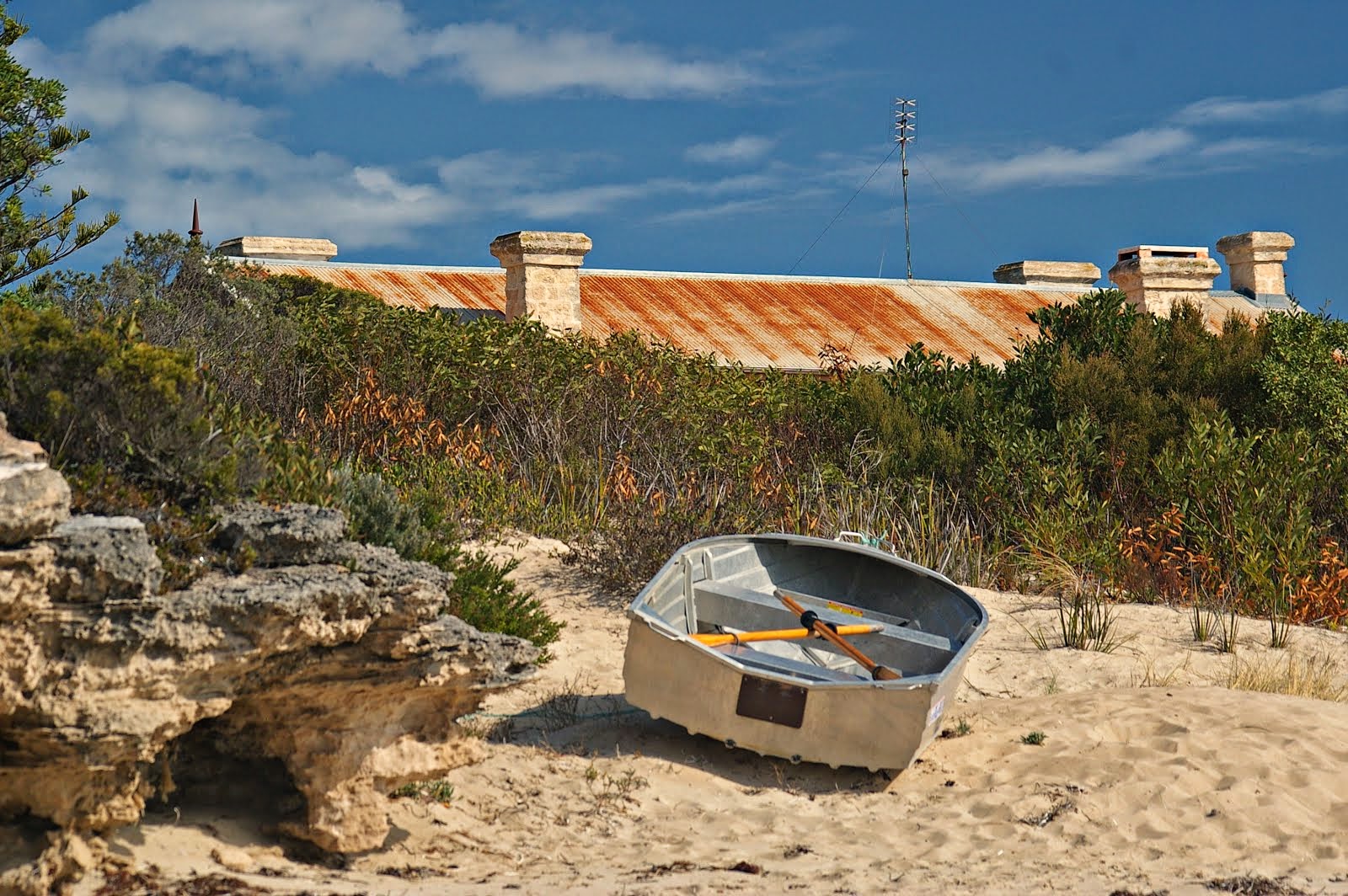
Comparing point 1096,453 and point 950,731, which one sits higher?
point 1096,453

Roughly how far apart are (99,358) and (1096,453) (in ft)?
39.0

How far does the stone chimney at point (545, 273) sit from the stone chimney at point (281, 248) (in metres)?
4.13

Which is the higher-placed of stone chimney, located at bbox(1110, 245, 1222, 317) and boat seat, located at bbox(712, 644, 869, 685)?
stone chimney, located at bbox(1110, 245, 1222, 317)

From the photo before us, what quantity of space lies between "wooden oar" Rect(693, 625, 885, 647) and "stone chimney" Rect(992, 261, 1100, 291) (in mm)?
19682

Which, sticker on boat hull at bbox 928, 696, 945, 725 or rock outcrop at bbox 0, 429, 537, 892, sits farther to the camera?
sticker on boat hull at bbox 928, 696, 945, 725

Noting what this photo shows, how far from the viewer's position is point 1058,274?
28.5 metres

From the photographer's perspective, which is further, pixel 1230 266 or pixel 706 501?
pixel 1230 266

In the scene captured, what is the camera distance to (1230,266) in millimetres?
29094

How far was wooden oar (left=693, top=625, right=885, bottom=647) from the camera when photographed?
959 centimetres

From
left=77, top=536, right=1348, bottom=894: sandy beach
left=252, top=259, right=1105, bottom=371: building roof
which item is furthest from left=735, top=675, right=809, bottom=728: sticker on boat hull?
left=252, top=259, right=1105, bottom=371: building roof

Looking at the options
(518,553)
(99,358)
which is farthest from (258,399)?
(99,358)

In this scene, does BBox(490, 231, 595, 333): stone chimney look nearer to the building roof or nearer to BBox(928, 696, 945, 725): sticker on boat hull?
the building roof

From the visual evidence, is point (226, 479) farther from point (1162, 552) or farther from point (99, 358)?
point (1162, 552)

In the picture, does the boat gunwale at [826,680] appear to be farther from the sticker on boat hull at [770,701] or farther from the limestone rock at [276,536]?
the limestone rock at [276,536]
